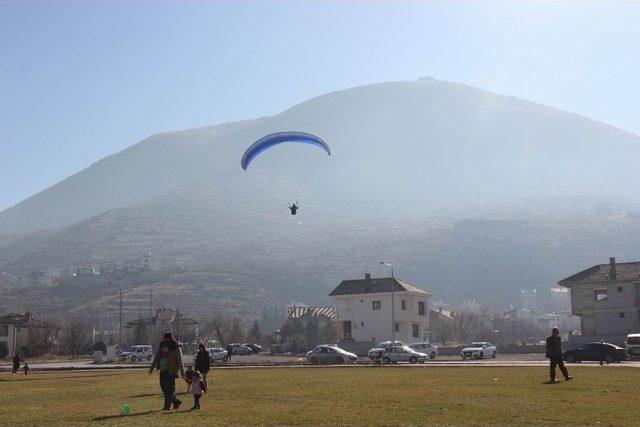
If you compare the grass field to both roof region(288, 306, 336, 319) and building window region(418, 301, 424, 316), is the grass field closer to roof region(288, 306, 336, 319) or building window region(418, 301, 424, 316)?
building window region(418, 301, 424, 316)

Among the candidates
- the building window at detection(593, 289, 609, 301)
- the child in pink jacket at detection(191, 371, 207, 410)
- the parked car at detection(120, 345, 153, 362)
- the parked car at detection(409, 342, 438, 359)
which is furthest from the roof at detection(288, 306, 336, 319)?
the child in pink jacket at detection(191, 371, 207, 410)

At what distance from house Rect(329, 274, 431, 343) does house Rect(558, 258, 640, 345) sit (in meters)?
18.8

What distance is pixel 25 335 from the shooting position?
362 feet

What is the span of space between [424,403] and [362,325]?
240 feet

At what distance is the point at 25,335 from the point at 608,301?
72.6 m

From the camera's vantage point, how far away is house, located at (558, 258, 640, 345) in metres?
77.8

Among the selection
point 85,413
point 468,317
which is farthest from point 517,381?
point 468,317

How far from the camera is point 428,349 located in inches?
2717

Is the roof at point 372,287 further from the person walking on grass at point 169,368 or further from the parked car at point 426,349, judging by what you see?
the person walking on grass at point 169,368

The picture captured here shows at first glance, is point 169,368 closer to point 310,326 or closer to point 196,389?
point 196,389

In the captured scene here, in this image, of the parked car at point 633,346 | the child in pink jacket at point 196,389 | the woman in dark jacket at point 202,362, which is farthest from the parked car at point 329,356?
the child in pink jacket at point 196,389

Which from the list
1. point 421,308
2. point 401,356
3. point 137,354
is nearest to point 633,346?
point 401,356

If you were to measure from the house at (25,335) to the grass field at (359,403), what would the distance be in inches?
2901

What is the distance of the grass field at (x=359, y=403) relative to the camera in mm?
18359
